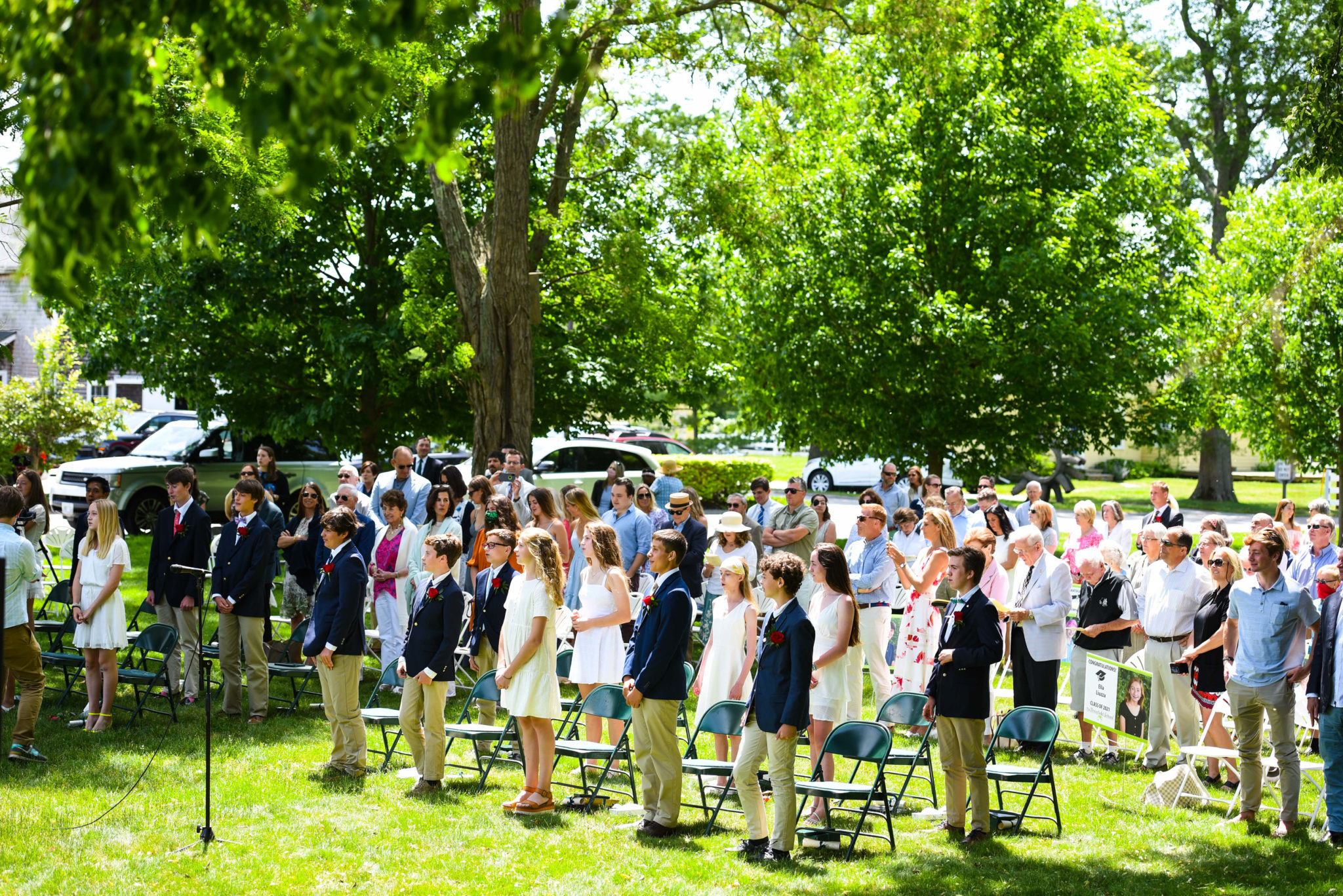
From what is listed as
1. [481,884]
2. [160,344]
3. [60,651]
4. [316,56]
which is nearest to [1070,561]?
[481,884]

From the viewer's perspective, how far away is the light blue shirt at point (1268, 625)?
311 inches

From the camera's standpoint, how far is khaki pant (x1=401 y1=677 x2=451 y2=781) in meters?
8.27

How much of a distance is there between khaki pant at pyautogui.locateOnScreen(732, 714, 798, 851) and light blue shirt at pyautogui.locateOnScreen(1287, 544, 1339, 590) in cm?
527

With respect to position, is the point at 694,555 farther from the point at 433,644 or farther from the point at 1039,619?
the point at 433,644

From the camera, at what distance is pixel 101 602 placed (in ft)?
31.1

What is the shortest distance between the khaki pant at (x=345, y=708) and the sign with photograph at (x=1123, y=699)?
497 cm

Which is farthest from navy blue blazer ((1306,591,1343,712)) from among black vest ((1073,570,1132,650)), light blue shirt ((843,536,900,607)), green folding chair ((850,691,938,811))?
light blue shirt ((843,536,900,607))

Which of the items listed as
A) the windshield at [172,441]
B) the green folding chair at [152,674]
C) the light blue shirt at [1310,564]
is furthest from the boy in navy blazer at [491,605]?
the windshield at [172,441]

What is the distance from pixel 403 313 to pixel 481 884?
10.0m

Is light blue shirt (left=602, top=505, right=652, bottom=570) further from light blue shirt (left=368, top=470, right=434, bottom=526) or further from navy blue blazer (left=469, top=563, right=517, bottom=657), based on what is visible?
navy blue blazer (left=469, top=563, right=517, bottom=657)

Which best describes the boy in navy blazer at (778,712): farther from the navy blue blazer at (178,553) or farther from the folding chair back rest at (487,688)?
the navy blue blazer at (178,553)

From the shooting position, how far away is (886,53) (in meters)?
20.6

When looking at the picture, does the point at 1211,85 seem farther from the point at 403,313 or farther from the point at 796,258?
the point at 403,313

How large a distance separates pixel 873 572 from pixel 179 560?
5.72 meters
